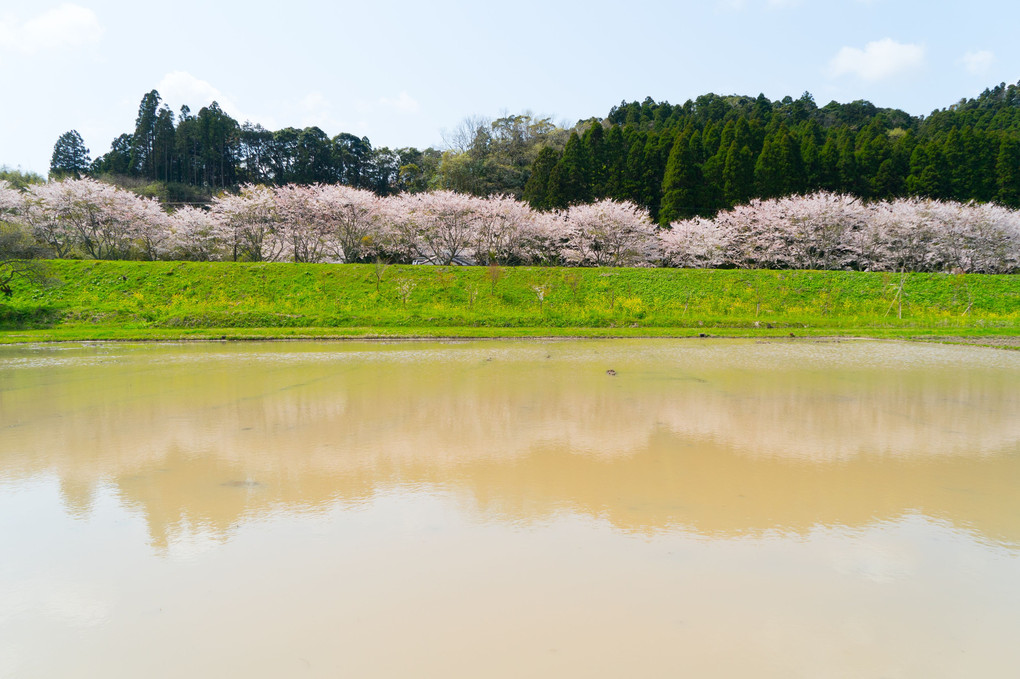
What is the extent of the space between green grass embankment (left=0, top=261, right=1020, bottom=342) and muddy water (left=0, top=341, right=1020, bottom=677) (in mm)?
12478

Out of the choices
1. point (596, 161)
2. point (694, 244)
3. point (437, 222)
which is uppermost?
point (596, 161)

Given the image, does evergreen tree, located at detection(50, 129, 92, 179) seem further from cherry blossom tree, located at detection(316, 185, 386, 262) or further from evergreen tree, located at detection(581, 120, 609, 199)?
evergreen tree, located at detection(581, 120, 609, 199)

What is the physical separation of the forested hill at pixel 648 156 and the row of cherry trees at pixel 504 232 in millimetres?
5948

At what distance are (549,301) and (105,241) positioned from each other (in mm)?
26062

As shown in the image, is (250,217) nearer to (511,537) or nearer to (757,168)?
(511,537)

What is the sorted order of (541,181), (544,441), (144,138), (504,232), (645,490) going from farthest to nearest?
(144,138), (541,181), (504,232), (544,441), (645,490)

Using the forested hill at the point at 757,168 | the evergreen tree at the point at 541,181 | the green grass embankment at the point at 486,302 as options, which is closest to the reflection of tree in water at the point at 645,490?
the green grass embankment at the point at 486,302

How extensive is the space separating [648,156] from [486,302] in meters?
27.8

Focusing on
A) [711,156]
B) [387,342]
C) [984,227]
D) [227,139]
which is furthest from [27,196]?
[984,227]

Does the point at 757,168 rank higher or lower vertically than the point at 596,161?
lower

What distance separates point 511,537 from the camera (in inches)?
153

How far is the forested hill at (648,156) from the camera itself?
42938 millimetres

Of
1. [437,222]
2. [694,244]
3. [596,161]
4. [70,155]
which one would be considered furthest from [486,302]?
[70,155]

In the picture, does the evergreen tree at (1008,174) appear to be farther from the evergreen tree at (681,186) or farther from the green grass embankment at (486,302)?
the evergreen tree at (681,186)
